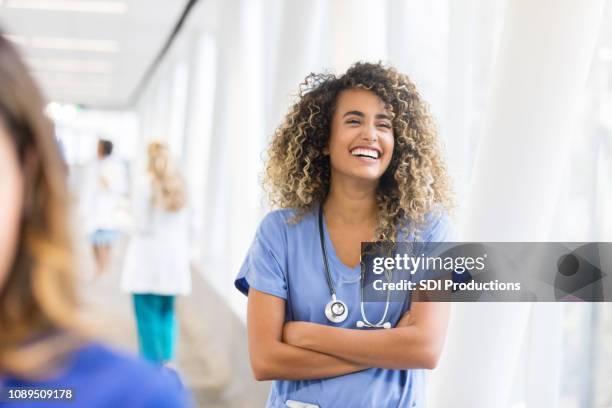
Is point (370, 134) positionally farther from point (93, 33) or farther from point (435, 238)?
point (93, 33)

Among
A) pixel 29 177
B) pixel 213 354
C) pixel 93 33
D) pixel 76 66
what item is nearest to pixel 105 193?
pixel 93 33

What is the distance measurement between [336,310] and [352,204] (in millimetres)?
209

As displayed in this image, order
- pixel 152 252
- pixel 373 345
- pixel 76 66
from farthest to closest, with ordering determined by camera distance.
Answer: pixel 76 66 < pixel 152 252 < pixel 373 345

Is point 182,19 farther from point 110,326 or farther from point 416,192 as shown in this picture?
point 110,326

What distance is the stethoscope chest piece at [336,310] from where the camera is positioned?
136cm

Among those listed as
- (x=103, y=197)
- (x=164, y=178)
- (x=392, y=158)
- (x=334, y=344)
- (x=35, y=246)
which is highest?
(x=103, y=197)

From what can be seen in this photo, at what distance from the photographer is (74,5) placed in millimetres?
6402

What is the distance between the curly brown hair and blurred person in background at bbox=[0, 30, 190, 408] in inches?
36.5

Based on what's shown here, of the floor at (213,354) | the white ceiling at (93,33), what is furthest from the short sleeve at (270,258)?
the white ceiling at (93,33)

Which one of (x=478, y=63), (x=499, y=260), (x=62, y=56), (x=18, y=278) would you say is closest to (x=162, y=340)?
(x=478, y=63)

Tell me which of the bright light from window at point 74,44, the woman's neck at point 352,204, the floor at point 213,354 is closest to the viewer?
the woman's neck at point 352,204

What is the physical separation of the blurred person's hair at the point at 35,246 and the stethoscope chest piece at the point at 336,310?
874mm

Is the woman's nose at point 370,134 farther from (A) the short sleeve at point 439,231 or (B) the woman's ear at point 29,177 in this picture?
(B) the woman's ear at point 29,177

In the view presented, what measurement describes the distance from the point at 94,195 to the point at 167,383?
6221 millimetres
